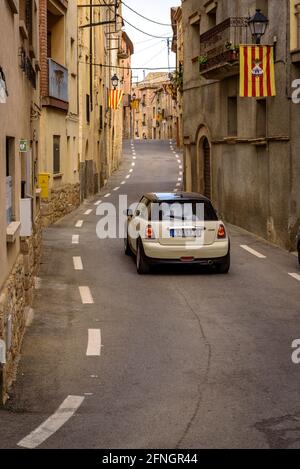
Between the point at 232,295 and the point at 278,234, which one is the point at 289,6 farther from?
the point at 232,295

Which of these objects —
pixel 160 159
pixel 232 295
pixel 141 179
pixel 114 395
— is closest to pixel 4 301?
pixel 114 395

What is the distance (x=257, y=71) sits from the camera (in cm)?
2048

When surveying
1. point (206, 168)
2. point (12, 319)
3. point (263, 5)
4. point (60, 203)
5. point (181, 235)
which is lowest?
point (12, 319)

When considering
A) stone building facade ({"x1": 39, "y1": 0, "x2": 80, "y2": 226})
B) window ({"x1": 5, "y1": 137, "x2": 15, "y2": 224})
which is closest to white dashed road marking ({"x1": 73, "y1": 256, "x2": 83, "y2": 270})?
window ({"x1": 5, "y1": 137, "x2": 15, "y2": 224})

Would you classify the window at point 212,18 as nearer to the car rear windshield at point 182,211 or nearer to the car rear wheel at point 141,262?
the car rear windshield at point 182,211

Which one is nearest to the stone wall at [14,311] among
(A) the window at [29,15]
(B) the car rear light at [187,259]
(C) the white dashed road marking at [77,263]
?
(B) the car rear light at [187,259]

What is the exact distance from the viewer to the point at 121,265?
677 inches

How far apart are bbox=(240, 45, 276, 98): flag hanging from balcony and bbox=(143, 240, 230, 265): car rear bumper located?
6.23m

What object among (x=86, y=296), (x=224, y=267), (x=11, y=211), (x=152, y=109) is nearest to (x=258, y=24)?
(x=224, y=267)

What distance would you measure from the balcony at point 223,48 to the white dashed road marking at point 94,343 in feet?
47.4

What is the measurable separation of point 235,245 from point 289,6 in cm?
621

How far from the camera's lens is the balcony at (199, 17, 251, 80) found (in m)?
23.6

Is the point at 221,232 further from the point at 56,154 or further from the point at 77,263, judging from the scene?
the point at 56,154

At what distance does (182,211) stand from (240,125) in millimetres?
9970
